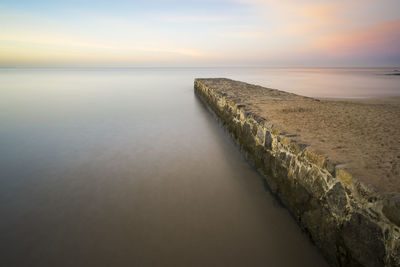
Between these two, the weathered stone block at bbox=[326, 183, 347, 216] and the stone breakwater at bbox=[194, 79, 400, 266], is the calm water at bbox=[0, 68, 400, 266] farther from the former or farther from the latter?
the weathered stone block at bbox=[326, 183, 347, 216]

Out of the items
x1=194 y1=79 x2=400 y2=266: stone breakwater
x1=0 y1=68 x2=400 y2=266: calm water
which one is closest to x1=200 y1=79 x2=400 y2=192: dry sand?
x1=194 y1=79 x2=400 y2=266: stone breakwater

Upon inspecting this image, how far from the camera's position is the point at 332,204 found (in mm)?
1865

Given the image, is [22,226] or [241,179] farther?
[241,179]

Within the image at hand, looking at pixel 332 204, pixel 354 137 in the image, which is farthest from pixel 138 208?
pixel 354 137

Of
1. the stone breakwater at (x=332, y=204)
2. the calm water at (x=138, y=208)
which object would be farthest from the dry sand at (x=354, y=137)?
the calm water at (x=138, y=208)

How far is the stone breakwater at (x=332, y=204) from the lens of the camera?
1.39 meters

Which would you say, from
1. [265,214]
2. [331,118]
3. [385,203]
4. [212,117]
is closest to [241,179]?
[265,214]

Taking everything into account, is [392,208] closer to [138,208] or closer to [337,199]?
[337,199]

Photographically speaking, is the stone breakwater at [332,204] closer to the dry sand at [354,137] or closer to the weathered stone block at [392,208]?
the weathered stone block at [392,208]

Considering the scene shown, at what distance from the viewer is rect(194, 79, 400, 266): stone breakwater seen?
1.39 meters

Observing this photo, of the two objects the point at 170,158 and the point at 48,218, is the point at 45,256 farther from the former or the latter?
the point at 170,158

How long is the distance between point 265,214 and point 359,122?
7.79 ft

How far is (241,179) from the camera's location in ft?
11.6

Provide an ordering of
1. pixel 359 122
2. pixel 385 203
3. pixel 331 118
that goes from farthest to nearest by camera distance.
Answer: pixel 331 118
pixel 359 122
pixel 385 203
